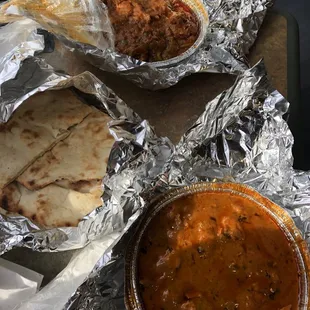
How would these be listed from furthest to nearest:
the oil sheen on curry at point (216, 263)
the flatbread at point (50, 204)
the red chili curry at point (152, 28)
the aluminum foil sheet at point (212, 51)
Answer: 1. the red chili curry at point (152, 28)
2. the aluminum foil sheet at point (212, 51)
3. the flatbread at point (50, 204)
4. the oil sheen on curry at point (216, 263)

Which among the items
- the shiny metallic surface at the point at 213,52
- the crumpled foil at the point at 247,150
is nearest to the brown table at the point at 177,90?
the shiny metallic surface at the point at 213,52

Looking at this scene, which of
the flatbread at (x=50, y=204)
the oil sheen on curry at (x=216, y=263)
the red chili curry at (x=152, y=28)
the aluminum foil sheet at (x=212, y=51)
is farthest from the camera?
the red chili curry at (x=152, y=28)

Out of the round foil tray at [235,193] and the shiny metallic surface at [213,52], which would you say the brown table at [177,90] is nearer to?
the shiny metallic surface at [213,52]

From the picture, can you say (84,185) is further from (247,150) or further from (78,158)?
(247,150)

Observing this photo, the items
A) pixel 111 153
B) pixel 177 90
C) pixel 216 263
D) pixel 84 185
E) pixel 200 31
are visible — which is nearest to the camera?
pixel 216 263

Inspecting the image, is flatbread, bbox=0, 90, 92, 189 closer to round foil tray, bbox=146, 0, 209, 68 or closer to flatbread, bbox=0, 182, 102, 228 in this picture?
Result: flatbread, bbox=0, 182, 102, 228

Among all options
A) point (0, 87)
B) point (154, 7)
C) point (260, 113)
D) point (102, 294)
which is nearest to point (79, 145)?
point (0, 87)

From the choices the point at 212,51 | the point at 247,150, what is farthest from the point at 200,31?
the point at 247,150
